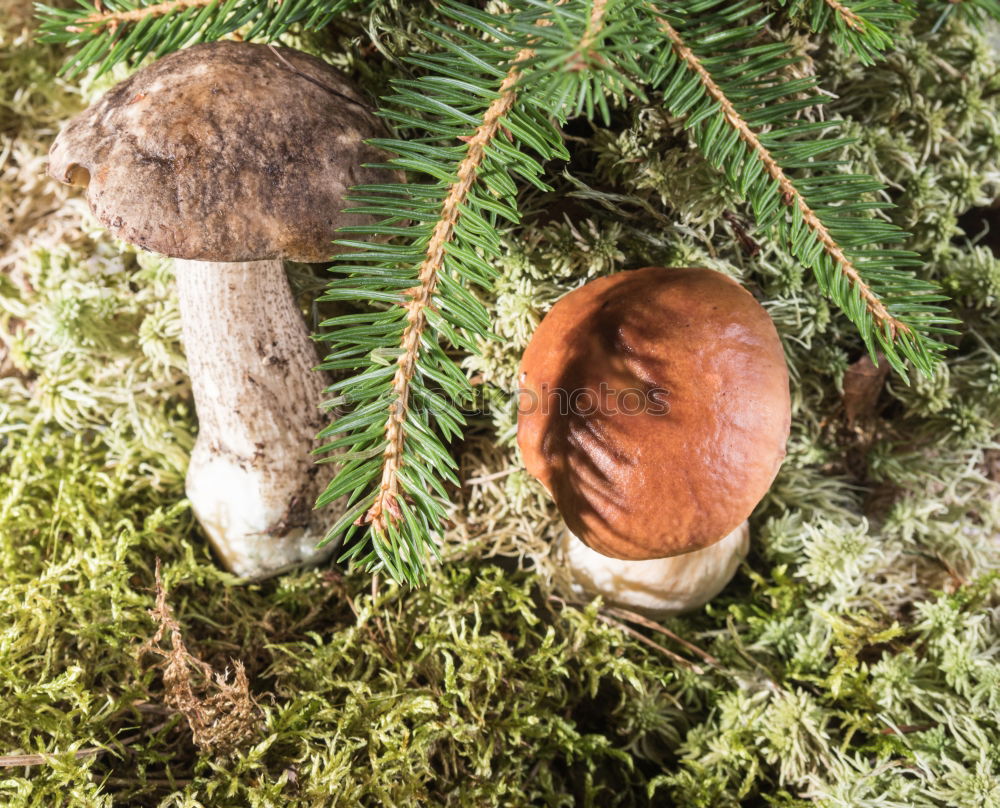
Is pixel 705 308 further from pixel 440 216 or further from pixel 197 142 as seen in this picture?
pixel 197 142

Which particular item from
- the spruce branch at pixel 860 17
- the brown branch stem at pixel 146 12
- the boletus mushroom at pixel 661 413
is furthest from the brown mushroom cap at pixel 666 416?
the brown branch stem at pixel 146 12

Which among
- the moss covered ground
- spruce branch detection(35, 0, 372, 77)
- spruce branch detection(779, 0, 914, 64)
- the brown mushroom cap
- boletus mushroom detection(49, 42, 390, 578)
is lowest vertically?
the moss covered ground

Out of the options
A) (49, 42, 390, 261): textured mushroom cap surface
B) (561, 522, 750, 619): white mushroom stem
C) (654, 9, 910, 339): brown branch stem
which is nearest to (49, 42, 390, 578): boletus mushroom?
(49, 42, 390, 261): textured mushroom cap surface

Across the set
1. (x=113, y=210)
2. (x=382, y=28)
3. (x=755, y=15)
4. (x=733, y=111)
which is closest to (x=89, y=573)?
(x=113, y=210)

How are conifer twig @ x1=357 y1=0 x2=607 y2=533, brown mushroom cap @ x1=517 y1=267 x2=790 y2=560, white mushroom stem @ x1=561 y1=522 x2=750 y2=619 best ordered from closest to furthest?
conifer twig @ x1=357 y1=0 x2=607 y2=533 < brown mushroom cap @ x1=517 y1=267 x2=790 y2=560 < white mushroom stem @ x1=561 y1=522 x2=750 y2=619

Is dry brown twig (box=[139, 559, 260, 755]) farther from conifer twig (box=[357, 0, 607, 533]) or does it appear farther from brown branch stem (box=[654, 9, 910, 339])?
brown branch stem (box=[654, 9, 910, 339])

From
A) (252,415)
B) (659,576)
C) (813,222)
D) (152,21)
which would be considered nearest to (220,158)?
(152,21)

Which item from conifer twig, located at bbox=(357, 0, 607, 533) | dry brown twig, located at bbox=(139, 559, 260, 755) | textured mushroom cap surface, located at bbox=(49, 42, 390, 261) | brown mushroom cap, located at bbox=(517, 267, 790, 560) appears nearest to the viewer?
conifer twig, located at bbox=(357, 0, 607, 533)
